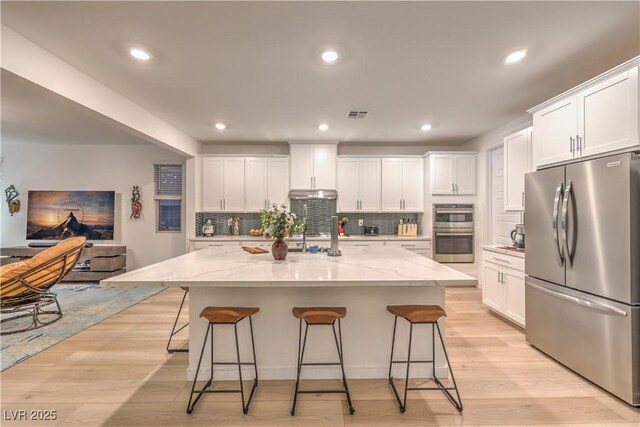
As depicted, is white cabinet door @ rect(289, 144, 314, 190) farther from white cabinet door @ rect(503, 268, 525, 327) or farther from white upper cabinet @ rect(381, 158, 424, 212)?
white cabinet door @ rect(503, 268, 525, 327)

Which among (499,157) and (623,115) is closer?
(623,115)

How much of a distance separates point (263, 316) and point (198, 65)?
2.30 meters

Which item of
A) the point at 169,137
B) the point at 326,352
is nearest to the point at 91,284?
the point at 169,137

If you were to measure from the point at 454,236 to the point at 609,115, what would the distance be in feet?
10.5

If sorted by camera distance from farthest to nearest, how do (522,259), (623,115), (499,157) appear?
(499,157) → (522,259) → (623,115)

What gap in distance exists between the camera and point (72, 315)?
376 cm

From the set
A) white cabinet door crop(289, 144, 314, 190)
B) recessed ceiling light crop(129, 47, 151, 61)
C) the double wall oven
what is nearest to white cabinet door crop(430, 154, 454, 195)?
the double wall oven

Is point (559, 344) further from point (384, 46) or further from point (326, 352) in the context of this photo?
point (384, 46)

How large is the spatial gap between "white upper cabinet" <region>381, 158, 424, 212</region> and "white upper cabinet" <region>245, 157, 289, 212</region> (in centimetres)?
188

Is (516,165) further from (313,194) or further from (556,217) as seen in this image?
(313,194)

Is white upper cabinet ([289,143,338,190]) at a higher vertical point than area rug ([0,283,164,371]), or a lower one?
higher

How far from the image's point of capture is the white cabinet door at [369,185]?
551 cm

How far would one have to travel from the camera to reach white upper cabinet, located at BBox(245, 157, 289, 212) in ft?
17.9

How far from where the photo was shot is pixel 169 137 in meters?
4.41
